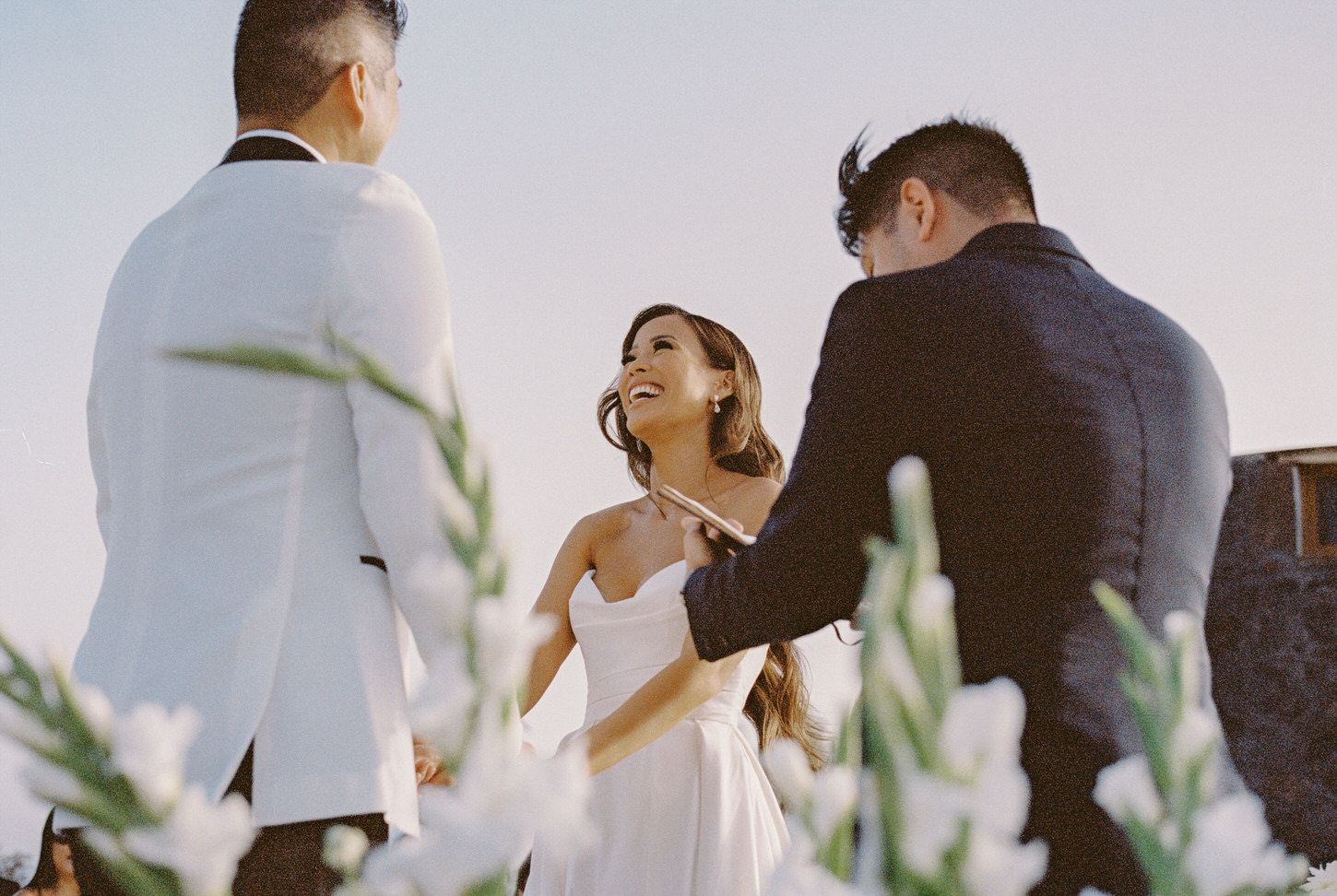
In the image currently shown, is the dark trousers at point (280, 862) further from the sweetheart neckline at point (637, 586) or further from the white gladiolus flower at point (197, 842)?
the sweetheart neckline at point (637, 586)

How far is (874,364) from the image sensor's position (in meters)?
1.69

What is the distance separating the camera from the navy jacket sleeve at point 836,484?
168 centimetres

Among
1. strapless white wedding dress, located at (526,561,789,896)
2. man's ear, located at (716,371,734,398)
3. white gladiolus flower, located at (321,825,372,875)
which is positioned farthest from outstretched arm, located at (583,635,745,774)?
white gladiolus flower, located at (321,825,372,875)

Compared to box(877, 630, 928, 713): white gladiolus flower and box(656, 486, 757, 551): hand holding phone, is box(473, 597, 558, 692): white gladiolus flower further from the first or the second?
box(656, 486, 757, 551): hand holding phone

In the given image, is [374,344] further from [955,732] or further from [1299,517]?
[1299,517]

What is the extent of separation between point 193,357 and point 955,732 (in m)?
0.19

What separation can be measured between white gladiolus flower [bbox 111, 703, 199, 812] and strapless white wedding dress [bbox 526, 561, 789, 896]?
2996 millimetres

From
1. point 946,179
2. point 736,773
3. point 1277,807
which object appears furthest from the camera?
point 1277,807

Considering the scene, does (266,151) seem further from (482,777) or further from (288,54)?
(482,777)

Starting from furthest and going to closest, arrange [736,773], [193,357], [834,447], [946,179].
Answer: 1. [736,773]
2. [946,179]
3. [834,447]
4. [193,357]

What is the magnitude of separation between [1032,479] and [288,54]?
134 centimetres

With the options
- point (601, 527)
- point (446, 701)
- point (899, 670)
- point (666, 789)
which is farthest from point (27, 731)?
point (601, 527)

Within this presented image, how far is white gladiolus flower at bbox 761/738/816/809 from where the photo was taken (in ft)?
1.10

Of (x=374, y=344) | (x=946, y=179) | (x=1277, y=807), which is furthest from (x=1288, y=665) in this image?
(x=374, y=344)
